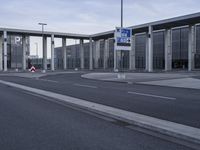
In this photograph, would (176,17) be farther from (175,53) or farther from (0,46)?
(0,46)

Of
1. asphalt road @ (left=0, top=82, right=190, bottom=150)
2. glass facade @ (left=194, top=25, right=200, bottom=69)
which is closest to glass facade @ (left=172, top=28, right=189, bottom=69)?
glass facade @ (left=194, top=25, right=200, bottom=69)

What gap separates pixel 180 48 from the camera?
87812 mm

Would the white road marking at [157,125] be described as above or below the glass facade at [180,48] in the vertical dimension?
below

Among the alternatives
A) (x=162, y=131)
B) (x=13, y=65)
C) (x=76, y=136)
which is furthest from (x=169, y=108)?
(x=13, y=65)

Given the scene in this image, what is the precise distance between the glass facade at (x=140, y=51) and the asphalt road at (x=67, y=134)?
291 feet

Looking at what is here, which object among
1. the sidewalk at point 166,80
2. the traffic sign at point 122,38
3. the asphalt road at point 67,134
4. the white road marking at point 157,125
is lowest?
the asphalt road at point 67,134

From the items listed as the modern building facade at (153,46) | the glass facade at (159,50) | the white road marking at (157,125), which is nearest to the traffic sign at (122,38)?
the white road marking at (157,125)

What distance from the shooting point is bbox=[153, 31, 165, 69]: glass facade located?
93938mm

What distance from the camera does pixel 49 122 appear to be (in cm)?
990

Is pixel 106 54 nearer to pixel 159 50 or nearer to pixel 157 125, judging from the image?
pixel 159 50

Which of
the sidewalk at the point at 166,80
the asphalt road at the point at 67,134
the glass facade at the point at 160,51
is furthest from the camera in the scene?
the glass facade at the point at 160,51

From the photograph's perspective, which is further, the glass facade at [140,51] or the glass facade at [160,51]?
the glass facade at [140,51]

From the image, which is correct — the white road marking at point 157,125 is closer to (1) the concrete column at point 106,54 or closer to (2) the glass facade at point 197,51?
(2) the glass facade at point 197,51

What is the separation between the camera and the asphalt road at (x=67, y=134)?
7090mm
